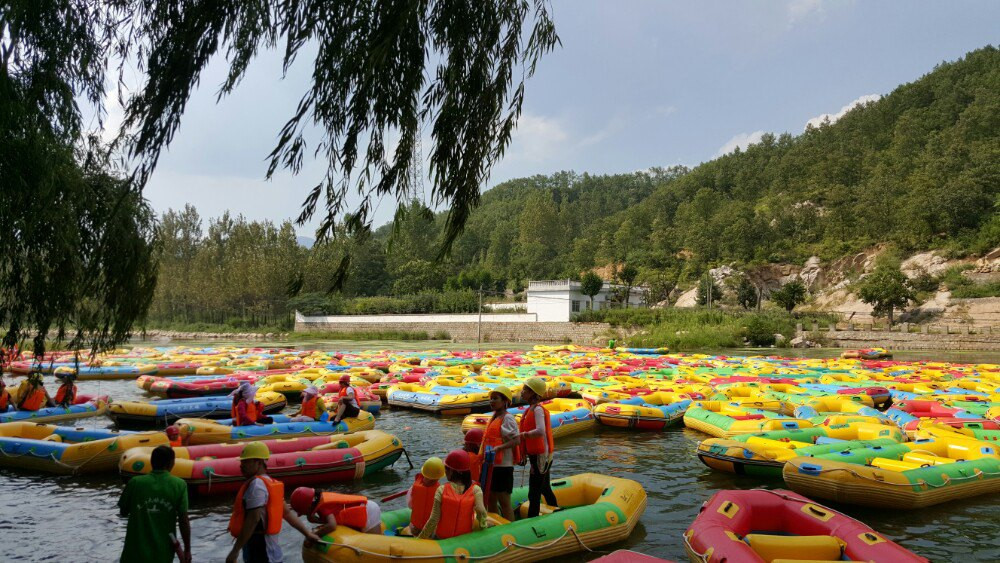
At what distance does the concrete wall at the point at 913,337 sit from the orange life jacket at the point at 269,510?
4634 centimetres

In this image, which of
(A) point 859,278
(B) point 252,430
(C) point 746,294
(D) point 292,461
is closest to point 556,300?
(C) point 746,294

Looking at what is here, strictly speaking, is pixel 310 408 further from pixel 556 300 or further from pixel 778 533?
pixel 556 300

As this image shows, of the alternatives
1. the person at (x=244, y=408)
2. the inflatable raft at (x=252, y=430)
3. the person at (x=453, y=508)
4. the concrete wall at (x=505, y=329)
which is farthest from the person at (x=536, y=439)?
the concrete wall at (x=505, y=329)

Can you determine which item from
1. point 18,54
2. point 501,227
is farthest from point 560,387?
point 501,227

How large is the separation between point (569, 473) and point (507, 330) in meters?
45.4

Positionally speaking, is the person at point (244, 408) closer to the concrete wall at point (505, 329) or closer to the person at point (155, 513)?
the person at point (155, 513)

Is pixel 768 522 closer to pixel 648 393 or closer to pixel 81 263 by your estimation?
pixel 81 263

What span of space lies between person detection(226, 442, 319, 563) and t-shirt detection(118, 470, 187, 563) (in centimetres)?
43

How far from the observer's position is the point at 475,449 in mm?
7676

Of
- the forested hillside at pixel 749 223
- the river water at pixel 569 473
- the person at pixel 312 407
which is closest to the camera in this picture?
the river water at pixel 569 473

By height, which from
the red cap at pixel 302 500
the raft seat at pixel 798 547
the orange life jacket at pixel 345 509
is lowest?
the raft seat at pixel 798 547

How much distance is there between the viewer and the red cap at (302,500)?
244 inches

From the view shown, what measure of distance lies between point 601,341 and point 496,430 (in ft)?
146

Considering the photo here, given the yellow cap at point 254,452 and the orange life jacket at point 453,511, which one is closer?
the yellow cap at point 254,452
